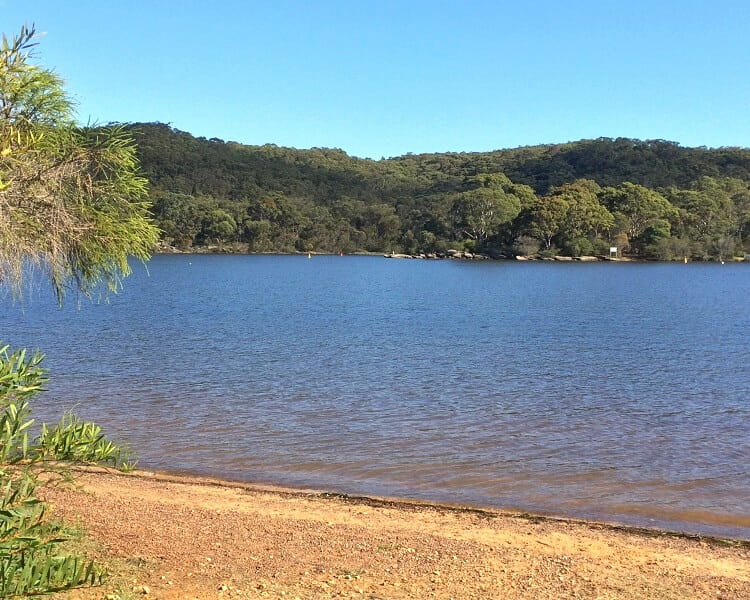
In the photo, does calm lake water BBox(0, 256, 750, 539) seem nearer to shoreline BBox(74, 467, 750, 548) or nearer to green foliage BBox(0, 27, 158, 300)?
shoreline BBox(74, 467, 750, 548)

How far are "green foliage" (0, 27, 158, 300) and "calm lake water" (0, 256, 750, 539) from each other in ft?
15.1

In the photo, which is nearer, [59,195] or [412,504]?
[59,195]

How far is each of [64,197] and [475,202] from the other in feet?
412

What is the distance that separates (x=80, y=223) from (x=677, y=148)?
184609 millimetres

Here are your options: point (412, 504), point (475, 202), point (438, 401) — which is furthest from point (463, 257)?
point (412, 504)

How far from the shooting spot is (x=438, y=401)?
16.7m

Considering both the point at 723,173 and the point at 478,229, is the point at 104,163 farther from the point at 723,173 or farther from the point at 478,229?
the point at 723,173

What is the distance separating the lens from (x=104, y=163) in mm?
7574

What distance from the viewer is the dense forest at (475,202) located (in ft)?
399

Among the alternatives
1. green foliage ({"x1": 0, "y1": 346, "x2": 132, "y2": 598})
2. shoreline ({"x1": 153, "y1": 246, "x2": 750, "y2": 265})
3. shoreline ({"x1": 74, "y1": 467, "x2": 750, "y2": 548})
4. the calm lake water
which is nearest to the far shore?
shoreline ({"x1": 153, "y1": 246, "x2": 750, "y2": 265})

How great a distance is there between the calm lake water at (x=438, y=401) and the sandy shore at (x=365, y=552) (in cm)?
142

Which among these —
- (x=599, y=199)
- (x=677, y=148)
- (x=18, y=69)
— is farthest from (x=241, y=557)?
(x=677, y=148)

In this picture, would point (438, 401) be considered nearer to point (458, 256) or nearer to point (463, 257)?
point (463, 257)

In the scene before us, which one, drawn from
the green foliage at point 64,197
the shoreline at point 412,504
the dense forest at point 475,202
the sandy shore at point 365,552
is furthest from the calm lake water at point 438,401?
the dense forest at point 475,202
